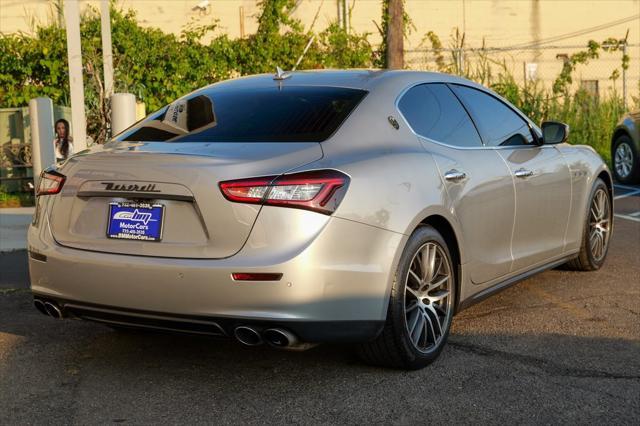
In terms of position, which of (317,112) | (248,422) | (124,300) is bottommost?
(248,422)

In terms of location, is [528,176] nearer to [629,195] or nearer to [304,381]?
[304,381]

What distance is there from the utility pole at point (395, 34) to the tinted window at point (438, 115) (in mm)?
12721

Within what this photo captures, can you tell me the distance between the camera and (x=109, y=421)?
3990mm

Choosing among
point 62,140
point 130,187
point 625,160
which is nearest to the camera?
point 130,187

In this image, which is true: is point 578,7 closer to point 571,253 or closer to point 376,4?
point 376,4

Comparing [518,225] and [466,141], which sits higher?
[466,141]

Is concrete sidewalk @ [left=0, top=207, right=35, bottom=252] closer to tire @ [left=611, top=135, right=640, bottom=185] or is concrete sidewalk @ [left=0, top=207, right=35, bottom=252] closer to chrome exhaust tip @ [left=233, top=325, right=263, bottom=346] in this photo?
chrome exhaust tip @ [left=233, top=325, right=263, bottom=346]

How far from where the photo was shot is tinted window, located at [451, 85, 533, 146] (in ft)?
18.9

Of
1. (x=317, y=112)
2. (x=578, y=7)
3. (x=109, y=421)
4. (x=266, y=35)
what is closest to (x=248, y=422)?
→ (x=109, y=421)

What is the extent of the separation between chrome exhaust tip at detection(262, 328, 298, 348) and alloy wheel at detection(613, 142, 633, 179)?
37.2ft

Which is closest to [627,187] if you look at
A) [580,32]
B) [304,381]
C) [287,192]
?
[304,381]

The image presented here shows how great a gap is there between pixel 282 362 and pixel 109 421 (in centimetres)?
114

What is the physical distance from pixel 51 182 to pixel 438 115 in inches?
85.5

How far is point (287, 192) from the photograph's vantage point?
408 centimetres
